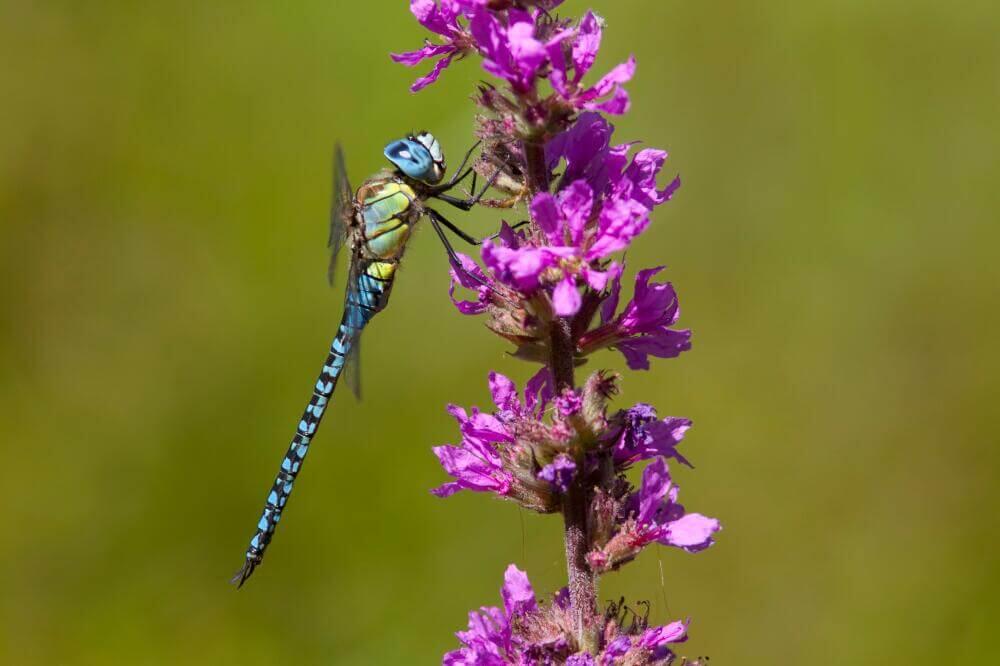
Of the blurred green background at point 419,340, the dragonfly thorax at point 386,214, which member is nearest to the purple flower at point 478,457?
the dragonfly thorax at point 386,214

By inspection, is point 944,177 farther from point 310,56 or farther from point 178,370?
point 178,370

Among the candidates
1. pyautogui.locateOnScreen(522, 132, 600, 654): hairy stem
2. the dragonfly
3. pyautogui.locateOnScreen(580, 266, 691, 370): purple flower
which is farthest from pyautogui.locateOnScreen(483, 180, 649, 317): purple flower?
the dragonfly

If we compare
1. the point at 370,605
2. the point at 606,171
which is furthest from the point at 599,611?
the point at 370,605

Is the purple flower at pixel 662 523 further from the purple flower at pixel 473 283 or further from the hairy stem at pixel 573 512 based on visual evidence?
the purple flower at pixel 473 283

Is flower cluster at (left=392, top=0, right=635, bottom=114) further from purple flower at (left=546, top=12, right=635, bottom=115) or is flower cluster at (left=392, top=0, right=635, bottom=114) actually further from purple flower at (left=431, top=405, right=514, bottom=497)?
purple flower at (left=431, top=405, right=514, bottom=497)

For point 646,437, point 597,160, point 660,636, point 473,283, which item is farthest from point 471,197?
point 660,636

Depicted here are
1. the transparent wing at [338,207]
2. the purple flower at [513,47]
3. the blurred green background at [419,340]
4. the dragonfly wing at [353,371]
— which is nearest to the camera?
the purple flower at [513,47]

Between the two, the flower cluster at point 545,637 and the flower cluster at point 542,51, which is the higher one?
the flower cluster at point 542,51
